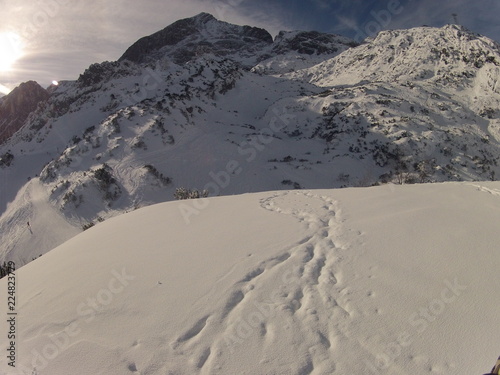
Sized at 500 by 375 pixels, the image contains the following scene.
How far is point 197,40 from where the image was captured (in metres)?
103

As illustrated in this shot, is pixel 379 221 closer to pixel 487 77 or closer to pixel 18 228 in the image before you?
pixel 18 228

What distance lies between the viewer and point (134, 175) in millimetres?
20875

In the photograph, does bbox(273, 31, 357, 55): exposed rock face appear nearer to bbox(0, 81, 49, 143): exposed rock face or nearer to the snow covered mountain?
the snow covered mountain

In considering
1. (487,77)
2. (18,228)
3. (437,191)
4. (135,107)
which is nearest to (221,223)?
(437,191)

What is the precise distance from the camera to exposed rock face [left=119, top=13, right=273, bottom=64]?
93.0 metres

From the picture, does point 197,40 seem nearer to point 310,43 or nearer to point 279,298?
point 310,43

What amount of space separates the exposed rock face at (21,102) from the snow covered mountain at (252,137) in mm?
36787

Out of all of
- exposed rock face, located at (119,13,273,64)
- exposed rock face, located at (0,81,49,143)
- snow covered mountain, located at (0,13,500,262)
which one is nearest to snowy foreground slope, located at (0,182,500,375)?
snow covered mountain, located at (0,13,500,262)

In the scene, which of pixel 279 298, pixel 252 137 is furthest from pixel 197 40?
pixel 279 298

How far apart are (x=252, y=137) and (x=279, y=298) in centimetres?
2421

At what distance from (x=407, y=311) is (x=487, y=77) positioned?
3514 cm

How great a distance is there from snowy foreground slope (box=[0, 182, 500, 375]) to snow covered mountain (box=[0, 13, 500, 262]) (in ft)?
45.8

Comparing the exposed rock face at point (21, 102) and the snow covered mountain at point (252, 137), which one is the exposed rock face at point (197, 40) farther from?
the snow covered mountain at point (252, 137)

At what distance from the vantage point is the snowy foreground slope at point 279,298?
2738 millimetres
